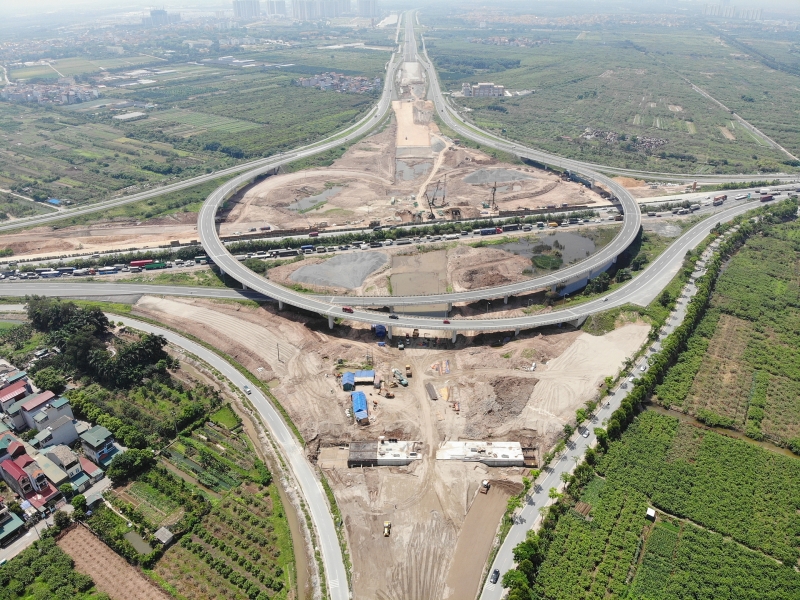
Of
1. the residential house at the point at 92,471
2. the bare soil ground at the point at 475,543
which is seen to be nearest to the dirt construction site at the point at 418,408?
the bare soil ground at the point at 475,543

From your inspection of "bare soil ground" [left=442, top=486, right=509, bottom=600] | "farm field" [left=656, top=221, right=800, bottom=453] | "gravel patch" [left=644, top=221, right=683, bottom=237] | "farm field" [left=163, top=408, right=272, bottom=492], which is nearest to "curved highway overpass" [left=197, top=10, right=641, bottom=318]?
"gravel patch" [left=644, top=221, right=683, bottom=237]

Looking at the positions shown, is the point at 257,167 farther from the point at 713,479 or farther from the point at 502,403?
the point at 713,479

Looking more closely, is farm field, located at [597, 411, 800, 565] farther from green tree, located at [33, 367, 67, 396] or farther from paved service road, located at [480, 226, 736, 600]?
green tree, located at [33, 367, 67, 396]

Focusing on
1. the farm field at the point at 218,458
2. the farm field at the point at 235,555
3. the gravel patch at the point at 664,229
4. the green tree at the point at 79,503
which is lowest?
the farm field at the point at 235,555

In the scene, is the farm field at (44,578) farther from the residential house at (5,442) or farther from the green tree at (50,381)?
the green tree at (50,381)

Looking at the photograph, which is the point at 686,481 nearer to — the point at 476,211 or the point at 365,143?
the point at 476,211
